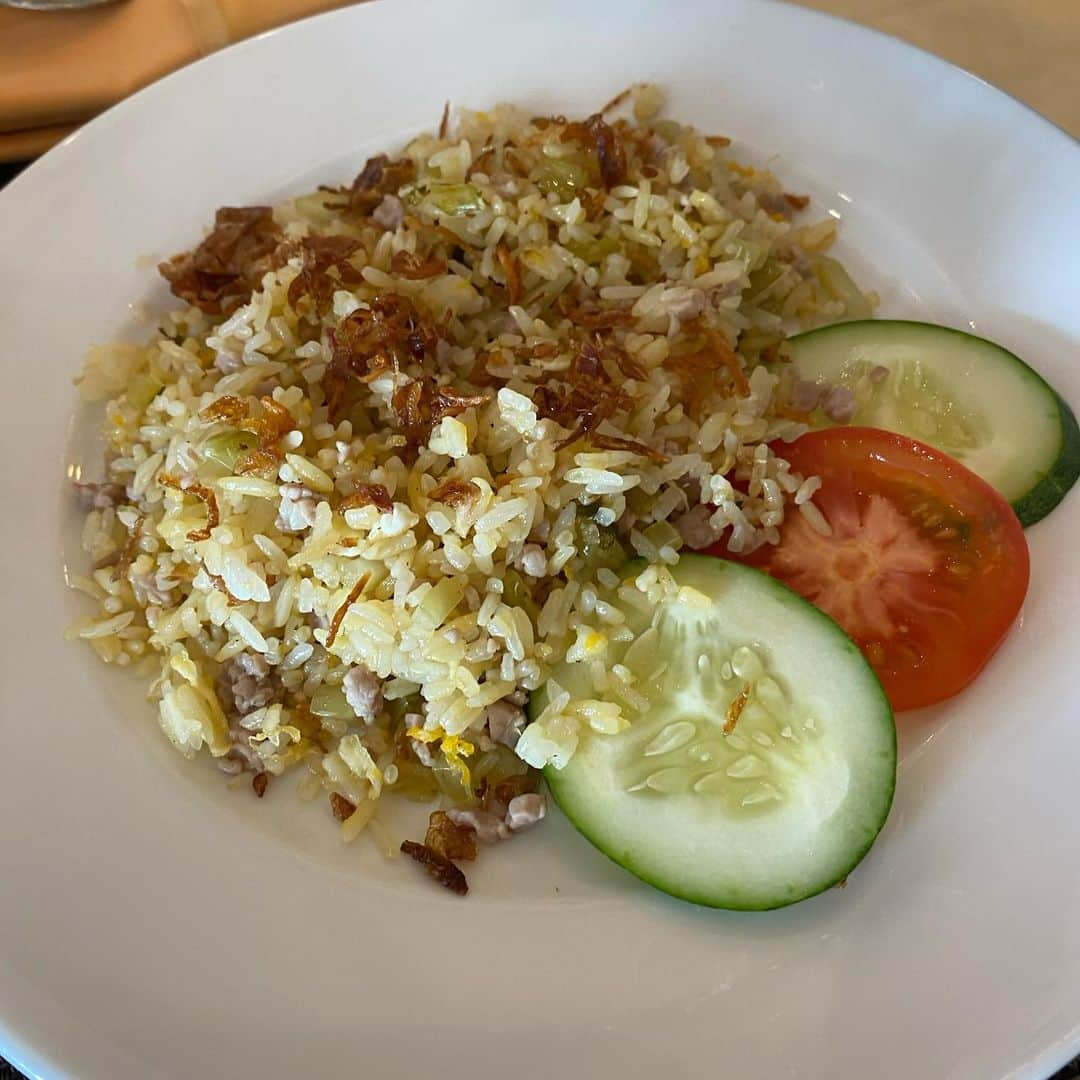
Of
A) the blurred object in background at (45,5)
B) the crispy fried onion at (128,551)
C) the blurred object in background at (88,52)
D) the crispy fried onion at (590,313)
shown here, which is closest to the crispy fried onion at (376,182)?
the crispy fried onion at (590,313)

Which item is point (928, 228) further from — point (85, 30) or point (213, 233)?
point (85, 30)

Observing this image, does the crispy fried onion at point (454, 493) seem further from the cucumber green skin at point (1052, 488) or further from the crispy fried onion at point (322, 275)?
the cucumber green skin at point (1052, 488)

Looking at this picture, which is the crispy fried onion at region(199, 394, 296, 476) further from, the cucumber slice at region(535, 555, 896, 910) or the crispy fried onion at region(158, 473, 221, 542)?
the cucumber slice at region(535, 555, 896, 910)

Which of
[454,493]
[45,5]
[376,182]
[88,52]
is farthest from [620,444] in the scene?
[45,5]

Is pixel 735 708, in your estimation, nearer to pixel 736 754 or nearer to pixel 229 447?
pixel 736 754

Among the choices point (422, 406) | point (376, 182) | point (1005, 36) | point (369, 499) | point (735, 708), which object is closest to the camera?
point (735, 708)

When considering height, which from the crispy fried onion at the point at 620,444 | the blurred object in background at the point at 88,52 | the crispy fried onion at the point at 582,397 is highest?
the blurred object in background at the point at 88,52
